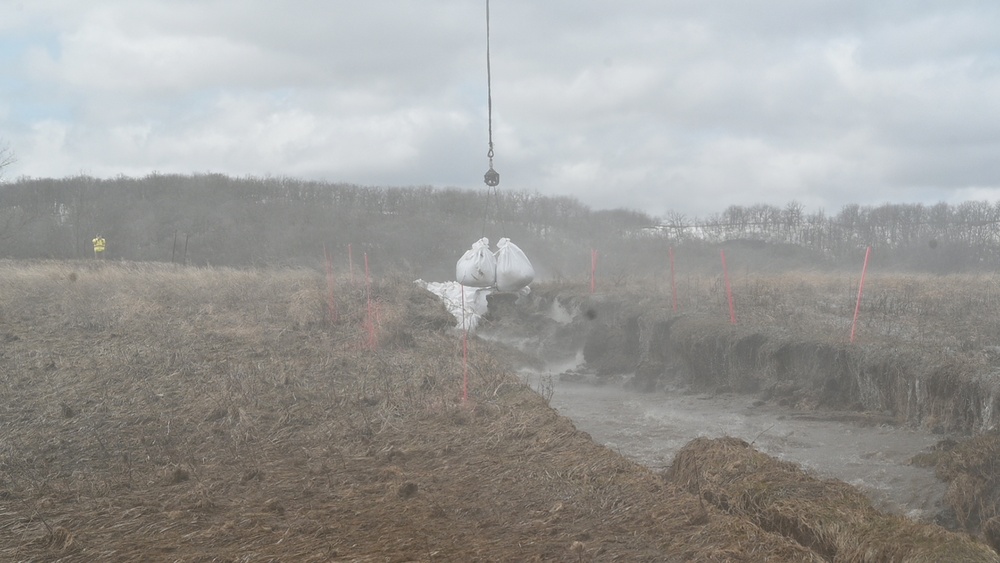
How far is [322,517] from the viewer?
5.15 metres

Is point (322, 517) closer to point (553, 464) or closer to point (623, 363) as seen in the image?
point (553, 464)

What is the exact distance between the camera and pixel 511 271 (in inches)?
678

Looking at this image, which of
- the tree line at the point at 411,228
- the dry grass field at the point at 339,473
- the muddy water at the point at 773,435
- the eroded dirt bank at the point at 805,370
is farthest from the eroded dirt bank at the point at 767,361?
the tree line at the point at 411,228

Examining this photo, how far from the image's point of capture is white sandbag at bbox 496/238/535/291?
17219mm

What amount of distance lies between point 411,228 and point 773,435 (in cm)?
3174

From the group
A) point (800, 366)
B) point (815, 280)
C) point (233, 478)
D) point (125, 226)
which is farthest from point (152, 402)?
point (125, 226)

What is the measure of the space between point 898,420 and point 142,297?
12.7 metres

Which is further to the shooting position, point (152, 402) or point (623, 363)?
point (623, 363)

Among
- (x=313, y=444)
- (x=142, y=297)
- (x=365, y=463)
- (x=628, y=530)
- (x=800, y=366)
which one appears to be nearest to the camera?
(x=628, y=530)

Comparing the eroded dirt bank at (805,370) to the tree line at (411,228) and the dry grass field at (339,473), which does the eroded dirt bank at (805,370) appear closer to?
the dry grass field at (339,473)

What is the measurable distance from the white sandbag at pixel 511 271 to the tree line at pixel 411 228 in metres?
7.16

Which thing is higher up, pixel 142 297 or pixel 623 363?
pixel 142 297

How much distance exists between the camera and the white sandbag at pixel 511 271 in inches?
678

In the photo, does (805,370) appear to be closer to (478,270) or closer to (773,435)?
(773,435)
